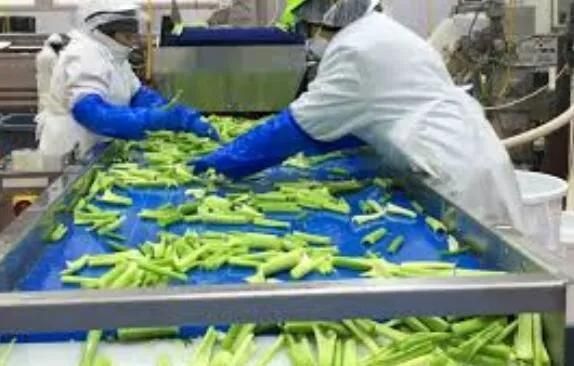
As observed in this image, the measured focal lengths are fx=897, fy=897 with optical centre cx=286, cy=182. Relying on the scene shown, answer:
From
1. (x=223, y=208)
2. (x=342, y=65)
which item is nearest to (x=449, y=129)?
(x=342, y=65)

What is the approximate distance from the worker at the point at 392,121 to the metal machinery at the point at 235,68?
154 cm

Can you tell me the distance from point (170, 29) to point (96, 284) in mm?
3207

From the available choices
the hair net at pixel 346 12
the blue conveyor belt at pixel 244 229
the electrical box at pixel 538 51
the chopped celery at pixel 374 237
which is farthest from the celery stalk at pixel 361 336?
the electrical box at pixel 538 51

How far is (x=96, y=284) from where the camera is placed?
169 centimetres

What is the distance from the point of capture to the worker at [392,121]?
8.72 ft

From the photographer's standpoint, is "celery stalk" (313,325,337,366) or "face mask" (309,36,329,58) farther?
"face mask" (309,36,329,58)

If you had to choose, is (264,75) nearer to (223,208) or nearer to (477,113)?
(477,113)

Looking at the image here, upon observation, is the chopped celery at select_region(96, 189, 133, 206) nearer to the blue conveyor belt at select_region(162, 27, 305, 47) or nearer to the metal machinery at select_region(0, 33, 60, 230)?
the metal machinery at select_region(0, 33, 60, 230)

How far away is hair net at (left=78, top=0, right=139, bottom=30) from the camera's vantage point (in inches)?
145

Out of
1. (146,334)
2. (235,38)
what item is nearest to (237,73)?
(235,38)

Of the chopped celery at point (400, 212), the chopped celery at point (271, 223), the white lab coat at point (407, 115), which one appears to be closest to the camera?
the chopped celery at point (271, 223)

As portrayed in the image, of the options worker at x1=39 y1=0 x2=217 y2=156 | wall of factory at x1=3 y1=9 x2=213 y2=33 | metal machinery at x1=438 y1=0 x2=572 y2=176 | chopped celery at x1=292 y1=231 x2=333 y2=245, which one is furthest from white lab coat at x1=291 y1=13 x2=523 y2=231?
wall of factory at x1=3 y1=9 x2=213 y2=33

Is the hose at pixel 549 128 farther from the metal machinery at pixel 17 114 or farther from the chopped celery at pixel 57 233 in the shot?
the chopped celery at pixel 57 233

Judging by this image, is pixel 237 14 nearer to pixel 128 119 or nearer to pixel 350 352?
pixel 128 119
